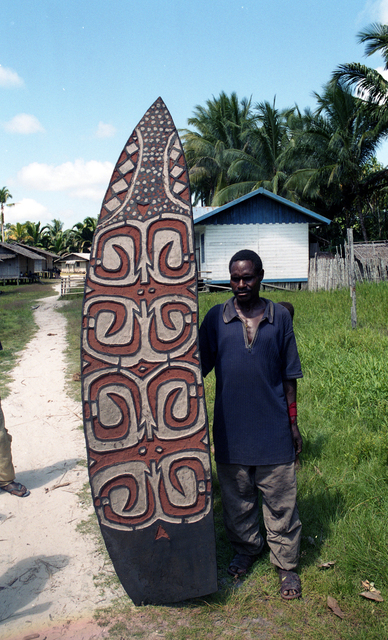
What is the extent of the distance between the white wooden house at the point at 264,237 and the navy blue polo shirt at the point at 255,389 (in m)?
15.4

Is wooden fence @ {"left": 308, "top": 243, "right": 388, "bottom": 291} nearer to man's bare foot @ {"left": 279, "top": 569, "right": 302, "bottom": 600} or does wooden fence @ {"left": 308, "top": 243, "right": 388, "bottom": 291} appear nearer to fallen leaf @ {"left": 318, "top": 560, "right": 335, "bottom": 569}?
fallen leaf @ {"left": 318, "top": 560, "right": 335, "bottom": 569}

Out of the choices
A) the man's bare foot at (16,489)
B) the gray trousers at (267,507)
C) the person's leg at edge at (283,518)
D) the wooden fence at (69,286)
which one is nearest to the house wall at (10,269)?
the wooden fence at (69,286)

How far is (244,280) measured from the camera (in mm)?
2445

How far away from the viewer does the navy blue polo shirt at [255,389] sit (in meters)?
2.42

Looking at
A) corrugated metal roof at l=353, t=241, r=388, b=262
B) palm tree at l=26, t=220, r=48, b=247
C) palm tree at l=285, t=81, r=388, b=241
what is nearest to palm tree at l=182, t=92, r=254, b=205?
palm tree at l=285, t=81, r=388, b=241

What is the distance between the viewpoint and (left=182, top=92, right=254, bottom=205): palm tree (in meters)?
27.4

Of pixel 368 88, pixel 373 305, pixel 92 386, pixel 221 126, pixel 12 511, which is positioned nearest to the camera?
pixel 92 386

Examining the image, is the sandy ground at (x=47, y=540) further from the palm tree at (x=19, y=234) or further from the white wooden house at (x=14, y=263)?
the palm tree at (x=19, y=234)

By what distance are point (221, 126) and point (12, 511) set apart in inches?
1123

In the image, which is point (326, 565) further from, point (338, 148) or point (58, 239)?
point (58, 239)

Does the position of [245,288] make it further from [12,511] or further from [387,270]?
[387,270]

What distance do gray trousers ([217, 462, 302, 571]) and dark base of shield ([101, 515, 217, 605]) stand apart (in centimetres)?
22

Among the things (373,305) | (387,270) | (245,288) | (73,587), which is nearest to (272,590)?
(73,587)

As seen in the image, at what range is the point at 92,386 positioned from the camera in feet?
7.80
